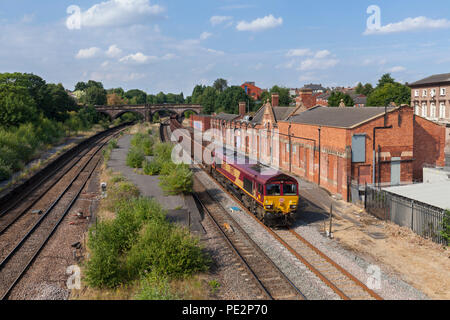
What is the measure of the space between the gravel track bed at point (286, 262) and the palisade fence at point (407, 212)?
7.02 m

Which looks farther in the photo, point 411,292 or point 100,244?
Answer: point 100,244

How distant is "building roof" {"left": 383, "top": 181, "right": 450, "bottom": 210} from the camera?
56.7ft

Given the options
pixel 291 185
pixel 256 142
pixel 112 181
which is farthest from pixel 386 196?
pixel 256 142

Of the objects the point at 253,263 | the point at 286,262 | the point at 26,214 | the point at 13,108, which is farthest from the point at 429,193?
the point at 13,108

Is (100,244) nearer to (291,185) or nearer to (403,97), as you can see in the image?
(291,185)

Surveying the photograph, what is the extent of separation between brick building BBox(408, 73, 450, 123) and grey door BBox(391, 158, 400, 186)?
30836 mm

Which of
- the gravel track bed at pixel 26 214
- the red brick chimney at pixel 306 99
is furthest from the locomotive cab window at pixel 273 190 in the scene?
the red brick chimney at pixel 306 99

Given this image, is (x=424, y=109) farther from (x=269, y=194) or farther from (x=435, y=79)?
(x=269, y=194)

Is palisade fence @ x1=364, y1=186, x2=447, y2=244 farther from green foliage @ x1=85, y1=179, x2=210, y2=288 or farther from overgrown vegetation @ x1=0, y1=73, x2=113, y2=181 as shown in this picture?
overgrown vegetation @ x1=0, y1=73, x2=113, y2=181

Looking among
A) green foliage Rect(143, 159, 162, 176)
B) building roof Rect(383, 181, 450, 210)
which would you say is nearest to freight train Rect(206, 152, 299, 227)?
building roof Rect(383, 181, 450, 210)

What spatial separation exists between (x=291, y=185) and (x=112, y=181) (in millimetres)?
15154

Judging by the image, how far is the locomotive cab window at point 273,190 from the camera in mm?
18391

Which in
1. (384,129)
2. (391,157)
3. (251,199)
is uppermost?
(384,129)

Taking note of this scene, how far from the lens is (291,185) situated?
18.7m
